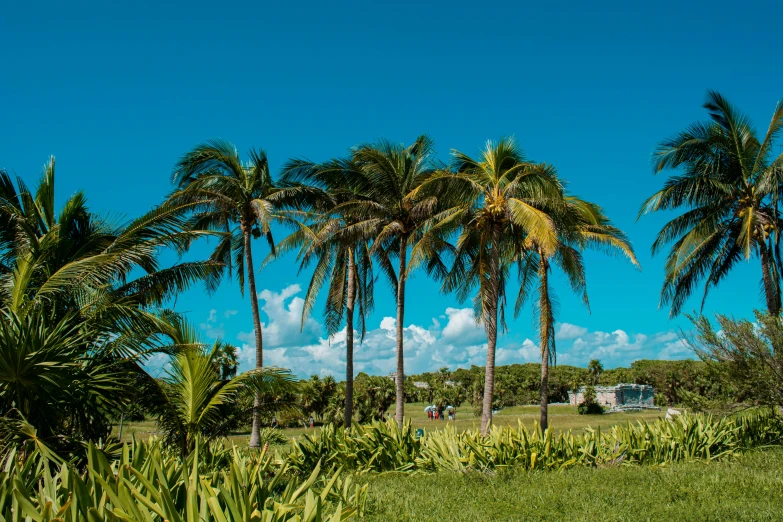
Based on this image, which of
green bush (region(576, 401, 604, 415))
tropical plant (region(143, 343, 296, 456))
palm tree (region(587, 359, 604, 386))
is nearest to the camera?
tropical plant (region(143, 343, 296, 456))

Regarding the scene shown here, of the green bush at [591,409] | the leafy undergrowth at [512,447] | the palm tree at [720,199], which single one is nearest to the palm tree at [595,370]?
the green bush at [591,409]

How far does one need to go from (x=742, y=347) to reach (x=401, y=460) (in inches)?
357

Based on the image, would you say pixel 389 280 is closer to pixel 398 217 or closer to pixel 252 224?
pixel 398 217

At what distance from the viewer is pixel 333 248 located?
70.5ft

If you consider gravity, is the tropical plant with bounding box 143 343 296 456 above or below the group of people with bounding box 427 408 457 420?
above

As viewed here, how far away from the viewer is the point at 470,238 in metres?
17.8

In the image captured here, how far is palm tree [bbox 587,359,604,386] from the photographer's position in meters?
63.4

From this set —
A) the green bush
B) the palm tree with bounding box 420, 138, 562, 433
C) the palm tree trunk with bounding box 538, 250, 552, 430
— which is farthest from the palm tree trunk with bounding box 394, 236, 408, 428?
the green bush

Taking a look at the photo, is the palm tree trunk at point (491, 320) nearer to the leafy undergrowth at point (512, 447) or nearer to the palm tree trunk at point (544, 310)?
the palm tree trunk at point (544, 310)

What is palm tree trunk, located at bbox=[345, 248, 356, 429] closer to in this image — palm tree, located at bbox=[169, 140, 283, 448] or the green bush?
palm tree, located at bbox=[169, 140, 283, 448]

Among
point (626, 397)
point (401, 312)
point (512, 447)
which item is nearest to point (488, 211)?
point (401, 312)

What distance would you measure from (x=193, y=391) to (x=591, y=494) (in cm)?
641

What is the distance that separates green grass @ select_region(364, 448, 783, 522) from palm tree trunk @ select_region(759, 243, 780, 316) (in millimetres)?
9127

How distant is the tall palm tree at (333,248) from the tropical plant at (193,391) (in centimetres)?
1033
